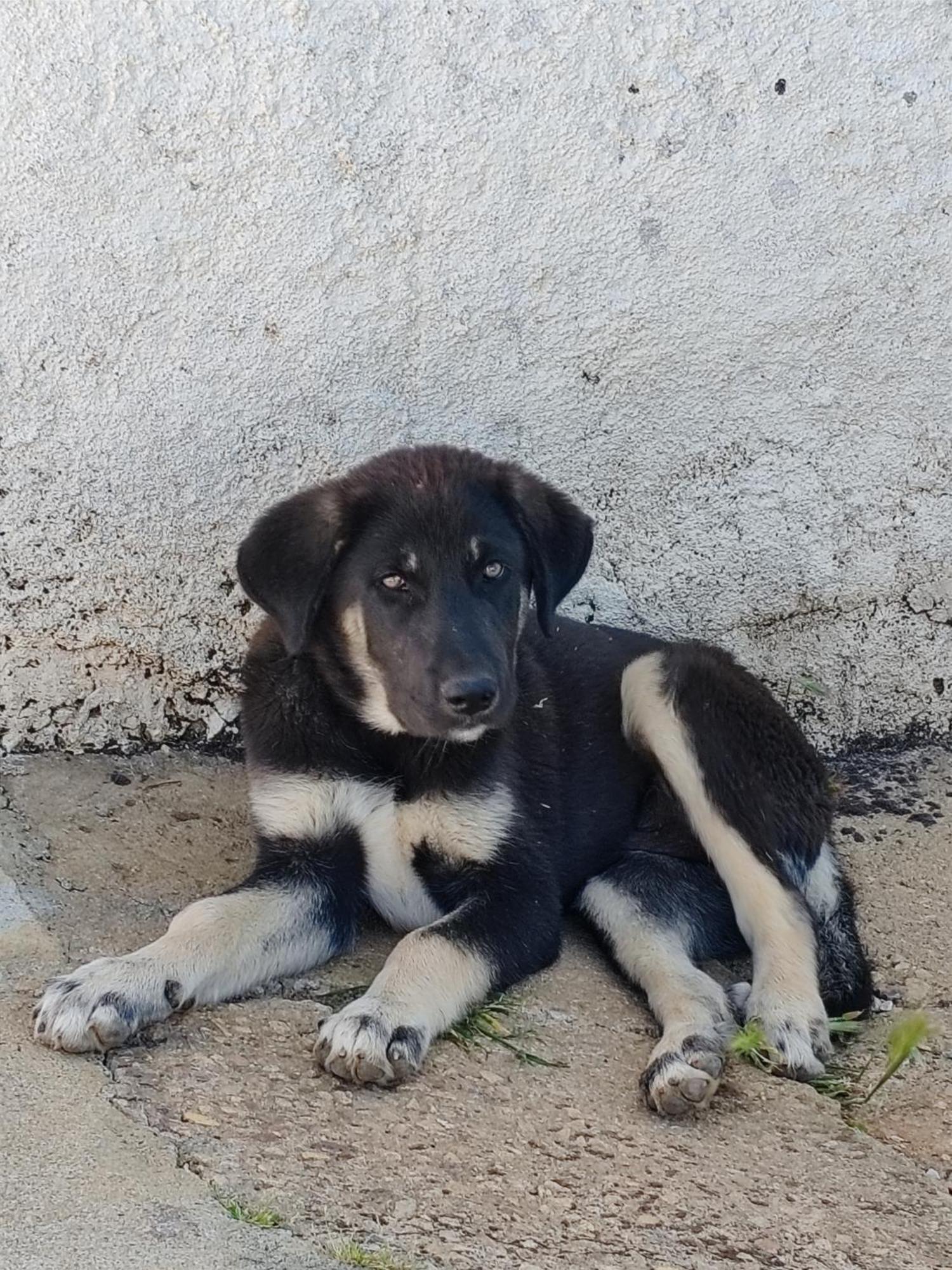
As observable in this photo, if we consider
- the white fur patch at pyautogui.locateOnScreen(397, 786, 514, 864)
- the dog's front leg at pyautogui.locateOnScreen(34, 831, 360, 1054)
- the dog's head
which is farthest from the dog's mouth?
the dog's front leg at pyautogui.locateOnScreen(34, 831, 360, 1054)

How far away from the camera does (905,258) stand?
15.0 ft

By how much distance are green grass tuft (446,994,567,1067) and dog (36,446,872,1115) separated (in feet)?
0.15

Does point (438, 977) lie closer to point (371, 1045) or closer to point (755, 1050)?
point (371, 1045)

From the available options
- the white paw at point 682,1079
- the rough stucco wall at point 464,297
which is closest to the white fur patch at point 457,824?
the white paw at point 682,1079

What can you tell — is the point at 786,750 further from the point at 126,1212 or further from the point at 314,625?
the point at 126,1212

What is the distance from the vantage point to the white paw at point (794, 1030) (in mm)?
3414

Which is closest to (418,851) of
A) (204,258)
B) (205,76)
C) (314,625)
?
(314,625)

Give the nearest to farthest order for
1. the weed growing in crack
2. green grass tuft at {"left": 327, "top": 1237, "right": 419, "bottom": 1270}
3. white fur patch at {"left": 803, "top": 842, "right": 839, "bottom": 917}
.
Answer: green grass tuft at {"left": 327, "top": 1237, "right": 419, "bottom": 1270}
the weed growing in crack
white fur patch at {"left": 803, "top": 842, "right": 839, "bottom": 917}

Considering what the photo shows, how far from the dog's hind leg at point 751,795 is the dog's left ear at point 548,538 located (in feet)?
1.76

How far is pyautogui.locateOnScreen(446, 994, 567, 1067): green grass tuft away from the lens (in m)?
3.25

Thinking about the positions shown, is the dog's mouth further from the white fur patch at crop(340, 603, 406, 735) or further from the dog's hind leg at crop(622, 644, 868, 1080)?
the dog's hind leg at crop(622, 644, 868, 1080)

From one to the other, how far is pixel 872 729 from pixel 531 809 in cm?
163

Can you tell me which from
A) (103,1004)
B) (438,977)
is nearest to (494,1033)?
(438,977)

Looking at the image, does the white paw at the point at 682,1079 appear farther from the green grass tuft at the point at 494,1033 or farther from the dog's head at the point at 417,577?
the dog's head at the point at 417,577
